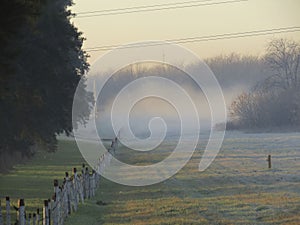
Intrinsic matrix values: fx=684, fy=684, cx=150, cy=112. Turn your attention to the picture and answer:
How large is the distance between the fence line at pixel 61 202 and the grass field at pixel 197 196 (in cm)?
41

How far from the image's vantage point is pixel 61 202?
19.7 m

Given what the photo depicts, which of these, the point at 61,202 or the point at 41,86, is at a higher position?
the point at 41,86

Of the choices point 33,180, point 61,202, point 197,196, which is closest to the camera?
point 61,202

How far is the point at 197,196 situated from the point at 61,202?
7017 millimetres

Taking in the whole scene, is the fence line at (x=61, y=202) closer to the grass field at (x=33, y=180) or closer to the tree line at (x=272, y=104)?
the grass field at (x=33, y=180)

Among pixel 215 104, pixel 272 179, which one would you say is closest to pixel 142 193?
pixel 272 179

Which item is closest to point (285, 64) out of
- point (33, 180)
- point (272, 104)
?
point (272, 104)

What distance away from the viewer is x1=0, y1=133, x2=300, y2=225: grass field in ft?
63.4

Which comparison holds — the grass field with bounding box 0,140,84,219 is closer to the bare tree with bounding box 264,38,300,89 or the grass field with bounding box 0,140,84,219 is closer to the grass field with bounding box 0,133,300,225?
the grass field with bounding box 0,133,300,225

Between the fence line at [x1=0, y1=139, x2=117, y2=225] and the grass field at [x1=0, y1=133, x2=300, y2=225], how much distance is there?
1.35 ft

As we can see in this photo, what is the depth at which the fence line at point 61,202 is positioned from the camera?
Result: 1577 centimetres

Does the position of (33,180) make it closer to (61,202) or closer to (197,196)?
(197,196)

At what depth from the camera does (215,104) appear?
11831cm

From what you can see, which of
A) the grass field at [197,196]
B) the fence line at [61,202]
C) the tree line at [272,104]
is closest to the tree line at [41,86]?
the grass field at [197,196]
